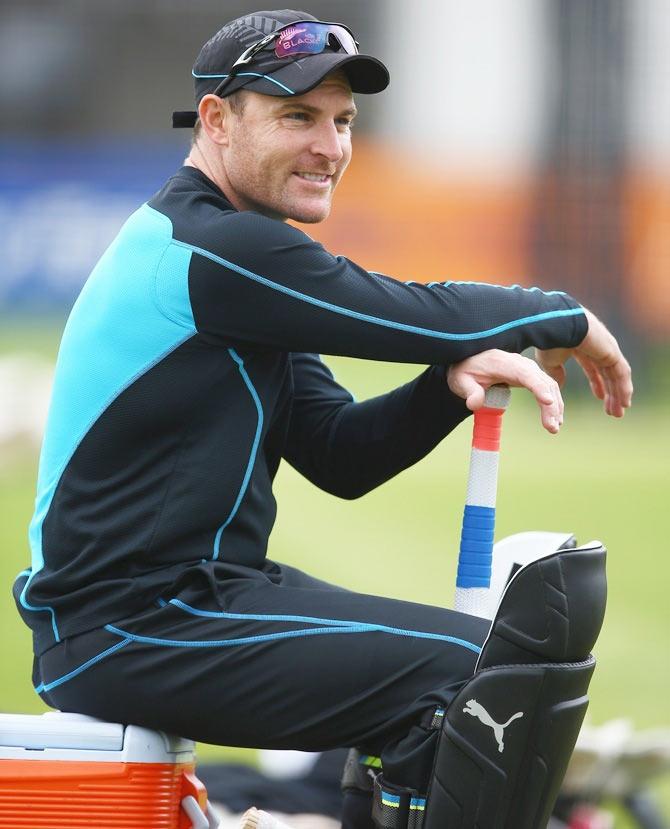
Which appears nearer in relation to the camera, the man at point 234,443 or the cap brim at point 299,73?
the man at point 234,443

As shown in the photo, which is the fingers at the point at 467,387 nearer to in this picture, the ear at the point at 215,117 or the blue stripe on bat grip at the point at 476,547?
the blue stripe on bat grip at the point at 476,547

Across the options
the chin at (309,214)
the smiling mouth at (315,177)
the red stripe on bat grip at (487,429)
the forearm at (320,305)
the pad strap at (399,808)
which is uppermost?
the smiling mouth at (315,177)

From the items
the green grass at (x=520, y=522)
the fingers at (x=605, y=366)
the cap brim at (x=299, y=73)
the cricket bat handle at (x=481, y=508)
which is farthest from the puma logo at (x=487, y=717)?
the green grass at (x=520, y=522)

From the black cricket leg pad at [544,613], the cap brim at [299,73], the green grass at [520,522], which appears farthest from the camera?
the green grass at [520,522]

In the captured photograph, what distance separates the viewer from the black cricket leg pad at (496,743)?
1996 millimetres

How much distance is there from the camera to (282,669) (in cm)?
208

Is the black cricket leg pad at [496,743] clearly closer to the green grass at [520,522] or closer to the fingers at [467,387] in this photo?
the fingers at [467,387]

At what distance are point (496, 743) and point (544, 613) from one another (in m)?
0.20

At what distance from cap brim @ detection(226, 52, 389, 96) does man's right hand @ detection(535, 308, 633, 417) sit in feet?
1.88

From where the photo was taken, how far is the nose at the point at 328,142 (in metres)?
2.34

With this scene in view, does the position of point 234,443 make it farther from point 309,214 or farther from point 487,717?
point 487,717

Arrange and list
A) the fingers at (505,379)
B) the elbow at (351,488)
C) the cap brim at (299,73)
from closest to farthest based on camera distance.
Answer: the fingers at (505,379)
the cap brim at (299,73)
the elbow at (351,488)

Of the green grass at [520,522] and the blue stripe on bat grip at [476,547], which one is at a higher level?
the blue stripe on bat grip at [476,547]

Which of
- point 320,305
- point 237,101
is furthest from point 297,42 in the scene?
point 320,305
